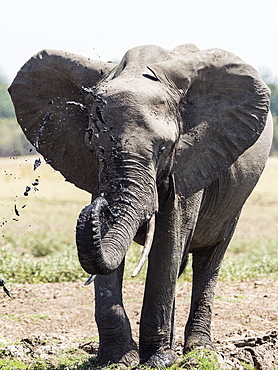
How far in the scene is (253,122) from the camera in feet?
17.6

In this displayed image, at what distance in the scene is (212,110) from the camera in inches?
205

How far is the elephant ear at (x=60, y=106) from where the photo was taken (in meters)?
5.20

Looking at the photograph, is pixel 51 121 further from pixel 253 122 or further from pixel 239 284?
pixel 239 284

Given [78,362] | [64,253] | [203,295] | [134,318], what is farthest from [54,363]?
[64,253]

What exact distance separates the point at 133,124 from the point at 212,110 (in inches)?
38.7

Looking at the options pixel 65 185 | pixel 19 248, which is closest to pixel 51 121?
pixel 19 248

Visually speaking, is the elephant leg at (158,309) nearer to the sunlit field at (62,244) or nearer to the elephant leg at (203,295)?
the elephant leg at (203,295)

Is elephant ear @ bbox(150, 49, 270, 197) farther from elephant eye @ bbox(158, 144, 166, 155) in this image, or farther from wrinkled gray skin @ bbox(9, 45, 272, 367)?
elephant eye @ bbox(158, 144, 166, 155)

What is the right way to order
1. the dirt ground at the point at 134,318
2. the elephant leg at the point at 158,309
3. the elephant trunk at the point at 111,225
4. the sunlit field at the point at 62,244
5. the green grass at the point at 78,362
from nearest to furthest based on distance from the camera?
the elephant trunk at the point at 111,225 < the green grass at the point at 78,362 < the elephant leg at the point at 158,309 < the dirt ground at the point at 134,318 < the sunlit field at the point at 62,244

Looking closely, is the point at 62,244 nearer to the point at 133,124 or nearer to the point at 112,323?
the point at 112,323

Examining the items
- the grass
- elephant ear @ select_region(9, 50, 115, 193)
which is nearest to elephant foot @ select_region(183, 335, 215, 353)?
the grass

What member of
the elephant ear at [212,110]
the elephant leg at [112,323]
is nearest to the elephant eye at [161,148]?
the elephant ear at [212,110]

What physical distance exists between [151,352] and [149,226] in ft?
3.85

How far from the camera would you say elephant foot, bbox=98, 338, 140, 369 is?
17.1 feet
